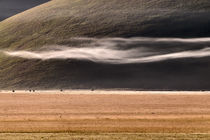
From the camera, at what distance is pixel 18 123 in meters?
56.1

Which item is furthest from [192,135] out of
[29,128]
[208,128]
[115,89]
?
[115,89]

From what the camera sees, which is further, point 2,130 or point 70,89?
point 70,89

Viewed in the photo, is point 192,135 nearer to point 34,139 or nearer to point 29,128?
point 34,139

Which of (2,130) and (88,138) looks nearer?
(88,138)

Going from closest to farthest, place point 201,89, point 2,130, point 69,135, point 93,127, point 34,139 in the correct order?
1. point 34,139
2. point 69,135
3. point 2,130
4. point 93,127
5. point 201,89

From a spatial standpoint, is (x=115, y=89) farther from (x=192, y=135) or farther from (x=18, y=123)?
(x=192, y=135)

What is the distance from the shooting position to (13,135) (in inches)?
1672

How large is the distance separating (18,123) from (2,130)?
28.3 ft

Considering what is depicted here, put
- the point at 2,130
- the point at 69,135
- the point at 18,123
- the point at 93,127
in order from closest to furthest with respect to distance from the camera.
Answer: the point at 69,135 < the point at 2,130 < the point at 93,127 < the point at 18,123

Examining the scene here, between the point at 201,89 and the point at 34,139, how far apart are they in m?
161

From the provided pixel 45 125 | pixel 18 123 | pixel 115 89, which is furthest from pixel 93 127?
pixel 115 89

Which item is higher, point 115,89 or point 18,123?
point 115,89

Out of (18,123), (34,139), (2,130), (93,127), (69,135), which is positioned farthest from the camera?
(18,123)

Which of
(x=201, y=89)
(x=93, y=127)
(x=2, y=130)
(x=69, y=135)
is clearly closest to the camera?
(x=69, y=135)
